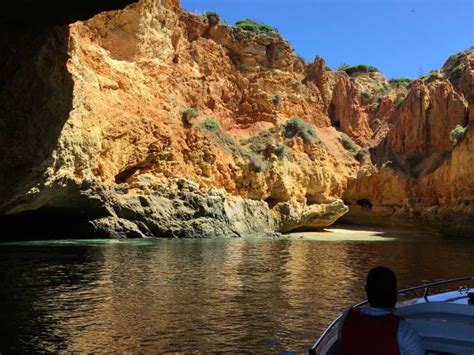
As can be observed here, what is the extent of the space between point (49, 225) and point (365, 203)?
108ft

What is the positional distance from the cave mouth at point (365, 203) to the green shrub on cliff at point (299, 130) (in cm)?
847

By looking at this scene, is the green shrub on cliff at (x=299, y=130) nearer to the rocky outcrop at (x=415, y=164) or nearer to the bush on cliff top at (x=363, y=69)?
the rocky outcrop at (x=415, y=164)

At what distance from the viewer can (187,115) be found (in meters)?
39.9

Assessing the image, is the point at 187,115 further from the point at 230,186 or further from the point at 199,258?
the point at 199,258

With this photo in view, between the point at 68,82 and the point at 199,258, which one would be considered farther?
the point at 199,258

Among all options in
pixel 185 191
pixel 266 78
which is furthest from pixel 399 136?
pixel 185 191

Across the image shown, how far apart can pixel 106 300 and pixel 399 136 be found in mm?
46241

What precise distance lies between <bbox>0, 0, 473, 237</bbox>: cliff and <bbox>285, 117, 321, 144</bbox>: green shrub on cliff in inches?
6.9

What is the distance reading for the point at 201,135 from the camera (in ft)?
129

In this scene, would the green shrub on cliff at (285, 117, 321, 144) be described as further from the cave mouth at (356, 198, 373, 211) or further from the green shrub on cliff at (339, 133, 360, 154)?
the cave mouth at (356, 198, 373, 211)

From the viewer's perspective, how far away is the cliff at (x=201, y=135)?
1756cm

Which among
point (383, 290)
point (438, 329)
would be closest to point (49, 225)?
point (438, 329)

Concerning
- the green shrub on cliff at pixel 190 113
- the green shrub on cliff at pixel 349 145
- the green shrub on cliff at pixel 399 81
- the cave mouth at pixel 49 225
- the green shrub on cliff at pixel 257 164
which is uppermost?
the green shrub on cliff at pixel 399 81

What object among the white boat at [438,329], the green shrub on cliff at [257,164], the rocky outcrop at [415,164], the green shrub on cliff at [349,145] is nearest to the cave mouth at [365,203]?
the rocky outcrop at [415,164]
